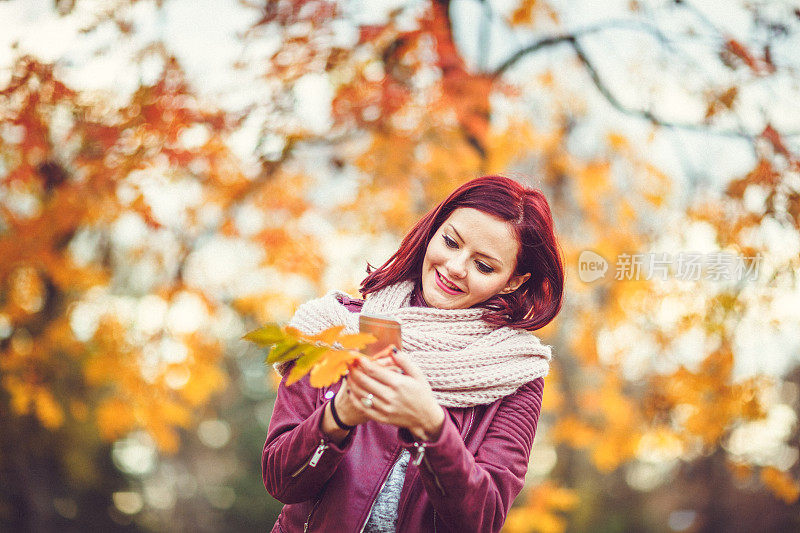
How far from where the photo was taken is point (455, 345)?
1.47 meters

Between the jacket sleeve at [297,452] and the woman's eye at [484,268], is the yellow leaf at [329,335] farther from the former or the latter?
the woman's eye at [484,268]

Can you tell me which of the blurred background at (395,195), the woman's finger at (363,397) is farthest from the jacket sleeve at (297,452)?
the blurred background at (395,195)

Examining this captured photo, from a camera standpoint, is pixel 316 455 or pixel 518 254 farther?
pixel 518 254

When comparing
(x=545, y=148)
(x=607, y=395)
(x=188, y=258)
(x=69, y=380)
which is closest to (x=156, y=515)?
(x=69, y=380)

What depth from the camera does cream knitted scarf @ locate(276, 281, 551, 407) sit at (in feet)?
4.64

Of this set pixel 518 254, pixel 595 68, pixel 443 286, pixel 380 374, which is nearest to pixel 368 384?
pixel 380 374

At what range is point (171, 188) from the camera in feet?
13.1

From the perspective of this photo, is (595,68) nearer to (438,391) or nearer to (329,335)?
(438,391)

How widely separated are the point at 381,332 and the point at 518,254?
452mm

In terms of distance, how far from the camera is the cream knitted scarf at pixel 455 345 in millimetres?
1414

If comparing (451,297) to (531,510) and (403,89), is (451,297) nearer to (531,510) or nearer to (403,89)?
(403,89)

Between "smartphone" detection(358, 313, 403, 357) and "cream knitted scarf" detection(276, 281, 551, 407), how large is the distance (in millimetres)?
199

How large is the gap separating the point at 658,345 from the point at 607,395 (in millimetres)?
920

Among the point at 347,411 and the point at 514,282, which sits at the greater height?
the point at 347,411
